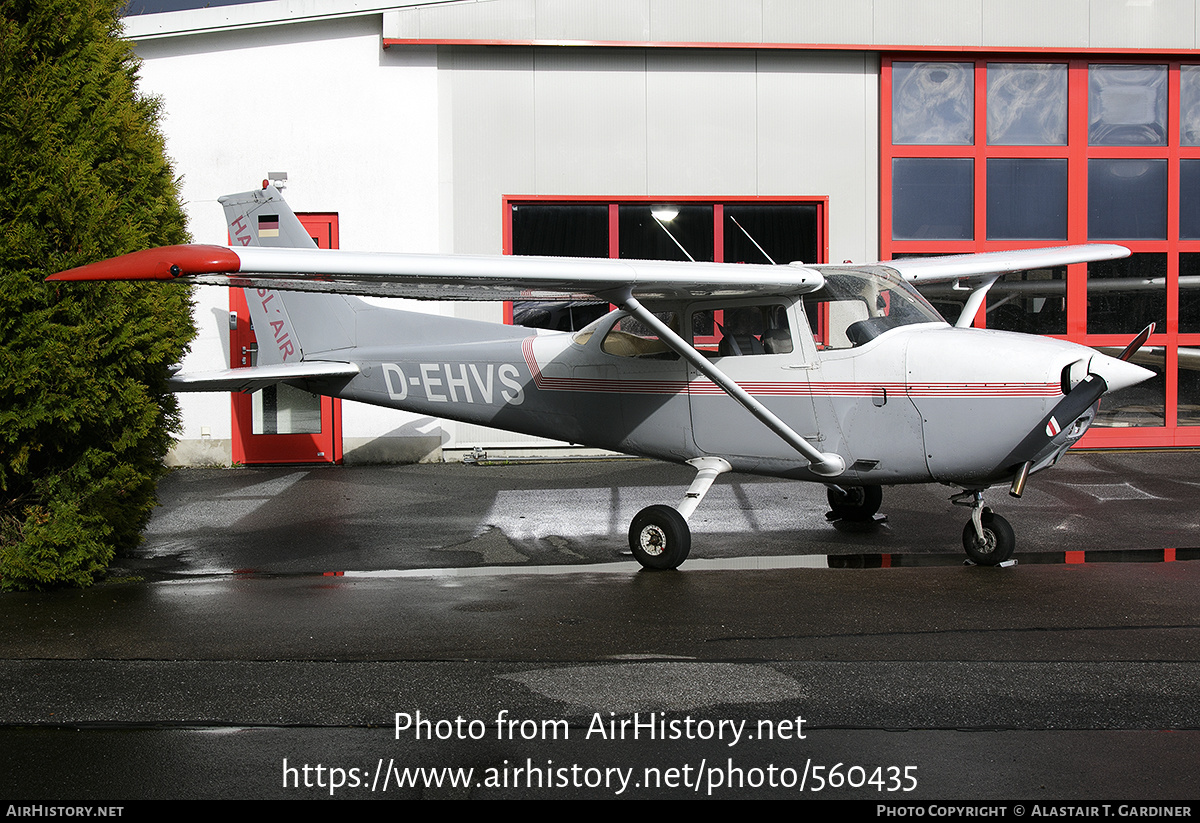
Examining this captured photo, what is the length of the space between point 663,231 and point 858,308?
6021 millimetres

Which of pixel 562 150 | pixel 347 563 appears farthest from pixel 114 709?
pixel 562 150

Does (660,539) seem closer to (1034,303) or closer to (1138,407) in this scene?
(1034,303)

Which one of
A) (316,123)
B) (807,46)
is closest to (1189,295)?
(807,46)

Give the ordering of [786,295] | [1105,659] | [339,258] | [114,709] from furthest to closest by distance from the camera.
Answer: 1. [786,295]
2. [339,258]
3. [1105,659]
4. [114,709]

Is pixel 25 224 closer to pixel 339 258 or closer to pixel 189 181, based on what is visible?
pixel 339 258

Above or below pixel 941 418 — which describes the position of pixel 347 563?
below

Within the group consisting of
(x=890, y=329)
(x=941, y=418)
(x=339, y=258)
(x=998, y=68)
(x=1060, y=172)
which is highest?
(x=998, y=68)

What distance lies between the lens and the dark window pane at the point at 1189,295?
12625mm

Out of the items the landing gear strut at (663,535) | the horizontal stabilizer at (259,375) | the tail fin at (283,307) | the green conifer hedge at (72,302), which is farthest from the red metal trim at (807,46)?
the landing gear strut at (663,535)

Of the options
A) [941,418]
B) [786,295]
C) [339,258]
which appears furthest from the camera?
[786,295]

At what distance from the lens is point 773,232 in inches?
499

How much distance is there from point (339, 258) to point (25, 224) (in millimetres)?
2122

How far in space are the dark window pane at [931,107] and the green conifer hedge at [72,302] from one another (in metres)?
9.10

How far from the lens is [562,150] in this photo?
40.8ft
